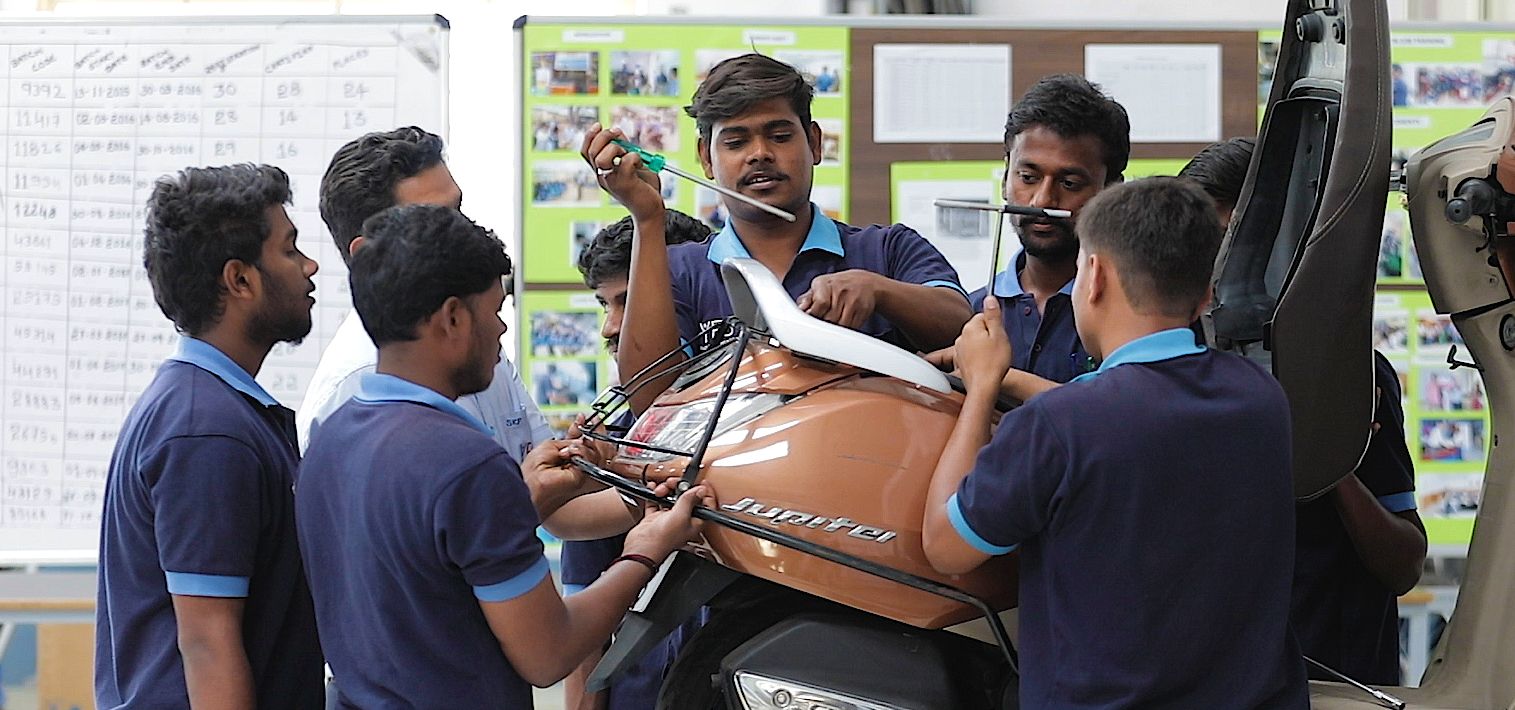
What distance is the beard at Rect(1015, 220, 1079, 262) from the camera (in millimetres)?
1830

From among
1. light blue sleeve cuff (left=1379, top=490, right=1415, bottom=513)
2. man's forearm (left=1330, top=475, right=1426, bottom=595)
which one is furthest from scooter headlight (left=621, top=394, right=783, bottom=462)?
light blue sleeve cuff (left=1379, top=490, right=1415, bottom=513)

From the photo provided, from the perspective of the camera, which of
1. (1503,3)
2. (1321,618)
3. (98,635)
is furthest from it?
(1503,3)

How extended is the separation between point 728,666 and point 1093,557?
0.38 meters

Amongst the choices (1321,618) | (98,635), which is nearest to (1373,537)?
(1321,618)

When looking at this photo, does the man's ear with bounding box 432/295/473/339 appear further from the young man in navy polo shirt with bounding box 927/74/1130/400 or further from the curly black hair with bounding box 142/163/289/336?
the young man in navy polo shirt with bounding box 927/74/1130/400

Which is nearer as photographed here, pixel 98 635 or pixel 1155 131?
pixel 98 635

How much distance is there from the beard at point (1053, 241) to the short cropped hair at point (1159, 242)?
0.42m

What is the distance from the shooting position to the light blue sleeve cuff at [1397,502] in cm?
182

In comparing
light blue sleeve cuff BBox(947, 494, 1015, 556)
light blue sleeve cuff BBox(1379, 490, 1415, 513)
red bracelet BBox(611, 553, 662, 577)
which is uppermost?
light blue sleeve cuff BBox(947, 494, 1015, 556)

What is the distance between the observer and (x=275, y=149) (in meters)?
3.34

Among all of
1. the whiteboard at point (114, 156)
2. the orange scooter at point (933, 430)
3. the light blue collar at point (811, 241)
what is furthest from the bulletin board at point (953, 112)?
the orange scooter at point (933, 430)

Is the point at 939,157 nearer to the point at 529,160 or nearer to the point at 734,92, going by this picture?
the point at 529,160

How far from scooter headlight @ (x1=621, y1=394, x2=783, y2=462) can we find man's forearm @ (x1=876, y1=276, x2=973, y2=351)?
245 millimetres

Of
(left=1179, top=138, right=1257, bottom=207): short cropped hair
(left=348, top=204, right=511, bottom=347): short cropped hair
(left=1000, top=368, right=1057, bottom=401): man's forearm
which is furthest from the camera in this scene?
(left=1179, top=138, right=1257, bottom=207): short cropped hair
